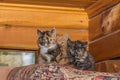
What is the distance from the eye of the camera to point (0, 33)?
217 centimetres

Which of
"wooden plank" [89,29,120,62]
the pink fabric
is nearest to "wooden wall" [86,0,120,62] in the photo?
"wooden plank" [89,29,120,62]

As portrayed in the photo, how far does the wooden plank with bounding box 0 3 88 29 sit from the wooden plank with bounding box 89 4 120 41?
0.33 ft

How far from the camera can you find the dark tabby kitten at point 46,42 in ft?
6.91

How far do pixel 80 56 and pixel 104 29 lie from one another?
0.28 m

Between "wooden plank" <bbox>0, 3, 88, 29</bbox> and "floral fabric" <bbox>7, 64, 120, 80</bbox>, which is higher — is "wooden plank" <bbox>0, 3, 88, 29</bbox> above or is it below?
above

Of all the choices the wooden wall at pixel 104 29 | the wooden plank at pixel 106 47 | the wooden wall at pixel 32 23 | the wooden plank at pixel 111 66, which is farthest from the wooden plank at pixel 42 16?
the wooden plank at pixel 111 66

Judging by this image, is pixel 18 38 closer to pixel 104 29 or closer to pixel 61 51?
pixel 61 51

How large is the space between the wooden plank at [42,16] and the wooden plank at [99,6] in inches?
2.8

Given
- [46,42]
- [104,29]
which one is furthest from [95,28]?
[46,42]

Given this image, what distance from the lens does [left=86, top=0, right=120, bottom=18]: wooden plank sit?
2.04 meters

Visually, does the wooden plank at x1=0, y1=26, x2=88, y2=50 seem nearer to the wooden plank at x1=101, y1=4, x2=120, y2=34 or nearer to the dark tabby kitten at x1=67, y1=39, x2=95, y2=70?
the dark tabby kitten at x1=67, y1=39, x2=95, y2=70

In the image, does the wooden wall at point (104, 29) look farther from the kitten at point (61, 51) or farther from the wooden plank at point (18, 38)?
the wooden plank at point (18, 38)

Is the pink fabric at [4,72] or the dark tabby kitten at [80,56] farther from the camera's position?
the dark tabby kitten at [80,56]

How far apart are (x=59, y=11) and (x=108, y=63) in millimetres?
679
